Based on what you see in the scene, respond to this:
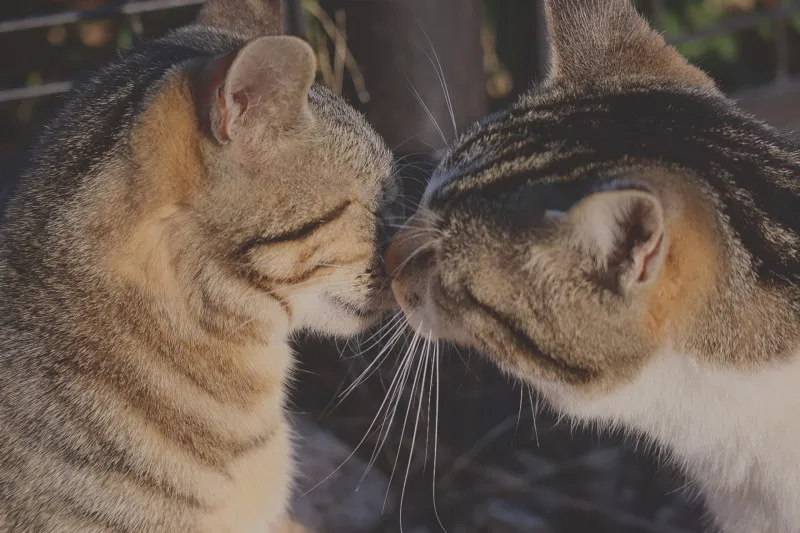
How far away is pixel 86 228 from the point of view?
151 cm

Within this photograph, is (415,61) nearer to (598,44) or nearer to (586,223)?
(598,44)

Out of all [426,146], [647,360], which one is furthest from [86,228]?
[426,146]

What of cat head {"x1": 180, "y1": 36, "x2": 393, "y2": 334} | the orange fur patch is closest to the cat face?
cat head {"x1": 180, "y1": 36, "x2": 393, "y2": 334}

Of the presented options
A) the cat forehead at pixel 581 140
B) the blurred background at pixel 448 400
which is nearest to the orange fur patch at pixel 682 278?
the cat forehead at pixel 581 140

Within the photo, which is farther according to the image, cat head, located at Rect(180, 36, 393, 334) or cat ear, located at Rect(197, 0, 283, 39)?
cat ear, located at Rect(197, 0, 283, 39)

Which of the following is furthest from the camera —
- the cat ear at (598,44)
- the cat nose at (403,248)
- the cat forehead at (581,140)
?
the cat ear at (598,44)

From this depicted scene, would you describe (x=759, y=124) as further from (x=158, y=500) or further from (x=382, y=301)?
(x=158, y=500)

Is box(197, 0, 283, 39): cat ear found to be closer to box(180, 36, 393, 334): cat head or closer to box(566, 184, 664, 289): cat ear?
box(180, 36, 393, 334): cat head

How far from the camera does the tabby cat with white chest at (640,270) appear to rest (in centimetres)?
136

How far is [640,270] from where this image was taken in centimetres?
133

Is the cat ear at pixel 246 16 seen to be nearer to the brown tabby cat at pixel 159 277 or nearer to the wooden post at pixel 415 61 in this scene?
the brown tabby cat at pixel 159 277

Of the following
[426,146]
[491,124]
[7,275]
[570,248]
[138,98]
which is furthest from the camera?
[426,146]

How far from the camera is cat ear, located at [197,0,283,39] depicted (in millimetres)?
1898

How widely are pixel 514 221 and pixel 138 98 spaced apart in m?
0.67
